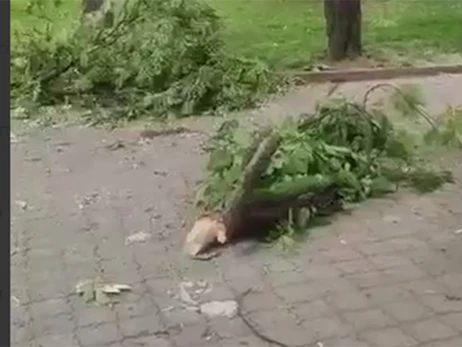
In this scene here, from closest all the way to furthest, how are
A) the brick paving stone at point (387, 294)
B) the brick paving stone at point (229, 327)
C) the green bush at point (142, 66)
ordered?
the brick paving stone at point (229, 327) < the brick paving stone at point (387, 294) < the green bush at point (142, 66)

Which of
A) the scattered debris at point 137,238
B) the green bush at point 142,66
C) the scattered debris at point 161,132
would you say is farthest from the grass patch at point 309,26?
A: the scattered debris at point 137,238

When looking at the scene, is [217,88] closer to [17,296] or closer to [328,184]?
[328,184]

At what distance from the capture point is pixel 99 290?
369 centimetres

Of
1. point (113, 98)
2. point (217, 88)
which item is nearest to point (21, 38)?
point (113, 98)

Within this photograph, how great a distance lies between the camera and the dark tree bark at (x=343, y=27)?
8227mm

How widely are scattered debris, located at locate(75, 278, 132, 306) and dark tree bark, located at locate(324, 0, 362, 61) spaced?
16.3 feet

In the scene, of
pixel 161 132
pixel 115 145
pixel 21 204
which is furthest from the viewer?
pixel 161 132

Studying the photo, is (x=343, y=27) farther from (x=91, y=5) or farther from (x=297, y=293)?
(x=297, y=293)

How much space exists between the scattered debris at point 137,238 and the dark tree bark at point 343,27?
14.3 feet

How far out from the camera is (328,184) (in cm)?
457

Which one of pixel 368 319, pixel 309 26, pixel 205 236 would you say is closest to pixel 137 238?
pixel 205 236

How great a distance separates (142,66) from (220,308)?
3.58m

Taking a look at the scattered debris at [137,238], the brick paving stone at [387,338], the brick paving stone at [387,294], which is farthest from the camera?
the scattered debris at [137,238]

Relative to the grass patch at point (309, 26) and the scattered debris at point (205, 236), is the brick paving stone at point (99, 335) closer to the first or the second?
the scattered debris at point (205, 236)
